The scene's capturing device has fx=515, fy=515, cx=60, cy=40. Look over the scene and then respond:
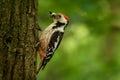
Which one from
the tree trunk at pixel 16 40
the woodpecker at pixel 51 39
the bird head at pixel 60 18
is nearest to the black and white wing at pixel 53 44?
the woodpecker at pixel 51 39

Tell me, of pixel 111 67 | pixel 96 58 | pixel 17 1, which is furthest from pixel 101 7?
pixel 17 1

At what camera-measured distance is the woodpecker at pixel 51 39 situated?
23.9 ft

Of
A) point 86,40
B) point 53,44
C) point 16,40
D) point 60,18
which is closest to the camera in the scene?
point 16,40

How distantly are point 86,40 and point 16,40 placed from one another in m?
8.23

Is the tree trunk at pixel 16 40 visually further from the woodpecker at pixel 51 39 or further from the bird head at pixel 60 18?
the bird head at pixel 60 18

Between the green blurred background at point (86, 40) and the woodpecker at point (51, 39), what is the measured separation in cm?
320

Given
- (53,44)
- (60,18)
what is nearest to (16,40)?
(53,44)

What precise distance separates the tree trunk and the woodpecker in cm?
78

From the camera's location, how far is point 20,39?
629 cm

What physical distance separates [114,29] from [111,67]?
2.95 feet

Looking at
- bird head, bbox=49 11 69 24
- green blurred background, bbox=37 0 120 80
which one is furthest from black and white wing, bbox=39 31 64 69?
green blurred background, bbox=37 0 120 80

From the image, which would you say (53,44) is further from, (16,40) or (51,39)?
(16,40)

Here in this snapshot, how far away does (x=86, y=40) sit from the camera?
1439cm

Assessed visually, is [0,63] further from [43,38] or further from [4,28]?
[43,38]
